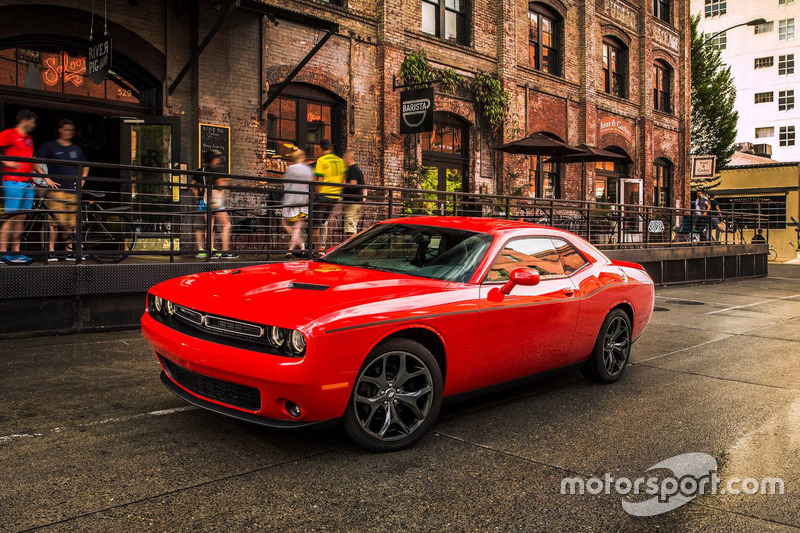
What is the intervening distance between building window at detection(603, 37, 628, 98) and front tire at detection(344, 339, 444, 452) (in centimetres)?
2359

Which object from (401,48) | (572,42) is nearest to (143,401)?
(401,48)

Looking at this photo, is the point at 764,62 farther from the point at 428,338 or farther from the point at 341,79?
the point at 428,338

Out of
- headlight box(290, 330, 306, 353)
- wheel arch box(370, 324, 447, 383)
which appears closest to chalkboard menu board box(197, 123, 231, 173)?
wheel arch box(370, 324, 447, 383)

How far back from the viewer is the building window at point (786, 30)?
62.8m

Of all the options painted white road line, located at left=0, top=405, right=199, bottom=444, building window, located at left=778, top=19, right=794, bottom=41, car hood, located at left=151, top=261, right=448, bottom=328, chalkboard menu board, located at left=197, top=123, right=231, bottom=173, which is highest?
building window, located at left=778, top=19, right=794, bottom=41

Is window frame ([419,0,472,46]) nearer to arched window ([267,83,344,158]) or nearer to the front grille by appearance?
arched window ([267,83,344,158])

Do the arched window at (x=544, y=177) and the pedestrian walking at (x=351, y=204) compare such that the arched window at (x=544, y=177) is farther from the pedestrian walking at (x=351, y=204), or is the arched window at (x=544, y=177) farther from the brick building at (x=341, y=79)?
the pedestrian walking at (x=351, y=204)

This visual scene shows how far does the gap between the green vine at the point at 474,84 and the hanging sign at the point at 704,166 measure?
1113 cm

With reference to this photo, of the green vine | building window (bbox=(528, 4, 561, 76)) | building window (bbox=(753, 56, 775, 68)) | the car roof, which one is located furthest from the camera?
building window (bbox=(753, 56, 775, 68))

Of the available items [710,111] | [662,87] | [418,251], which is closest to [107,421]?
[418,251]

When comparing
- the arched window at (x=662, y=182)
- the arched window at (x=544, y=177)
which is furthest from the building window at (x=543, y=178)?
the arched window at (x=662, y=182)

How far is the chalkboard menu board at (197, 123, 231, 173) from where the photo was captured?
1294 cm

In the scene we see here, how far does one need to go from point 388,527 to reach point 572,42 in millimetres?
22649

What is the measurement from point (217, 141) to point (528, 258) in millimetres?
9273
